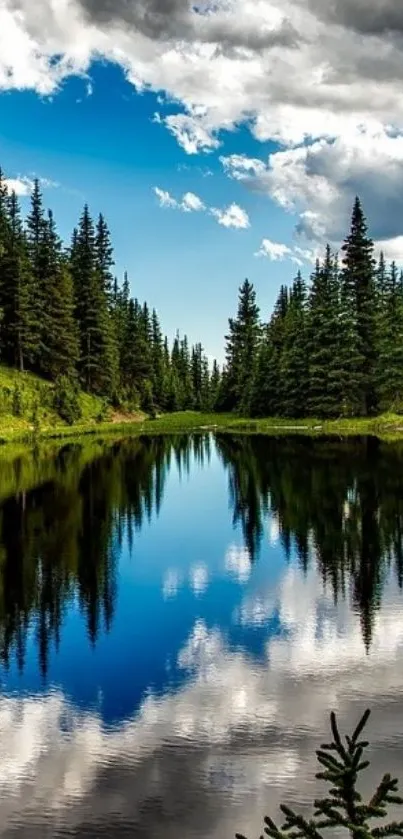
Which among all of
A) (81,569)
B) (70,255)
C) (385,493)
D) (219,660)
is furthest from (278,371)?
(219,660)

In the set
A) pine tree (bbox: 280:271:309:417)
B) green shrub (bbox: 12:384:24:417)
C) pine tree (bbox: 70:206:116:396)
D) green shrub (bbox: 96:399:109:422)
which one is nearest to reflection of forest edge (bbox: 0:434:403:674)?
green shrub (bbox: 12:384:24:417)

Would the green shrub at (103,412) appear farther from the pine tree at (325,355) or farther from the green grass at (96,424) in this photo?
the pine tree at (325,355)

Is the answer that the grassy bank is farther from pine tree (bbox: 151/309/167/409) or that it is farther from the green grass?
pine tree (bbox: 151/309/167/409)

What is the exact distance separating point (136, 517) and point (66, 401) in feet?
149

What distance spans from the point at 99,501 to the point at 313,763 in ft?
74.7

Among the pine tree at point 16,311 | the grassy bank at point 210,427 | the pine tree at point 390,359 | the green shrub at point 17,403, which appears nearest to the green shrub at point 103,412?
the grassy bank at point 210,427

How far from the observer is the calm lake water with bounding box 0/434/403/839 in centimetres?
960

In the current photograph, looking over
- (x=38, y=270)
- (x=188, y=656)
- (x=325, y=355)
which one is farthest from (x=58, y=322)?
(x=188, y=656)

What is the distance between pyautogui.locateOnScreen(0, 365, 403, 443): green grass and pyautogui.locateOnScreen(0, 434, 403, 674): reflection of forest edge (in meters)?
12.5

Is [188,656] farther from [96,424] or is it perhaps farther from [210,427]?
[210,427]

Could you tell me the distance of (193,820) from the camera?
899cm

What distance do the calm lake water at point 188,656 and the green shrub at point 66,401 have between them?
41.6 m

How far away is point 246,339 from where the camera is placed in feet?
360

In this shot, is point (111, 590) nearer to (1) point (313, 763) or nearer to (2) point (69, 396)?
(1) point (313, 763)
